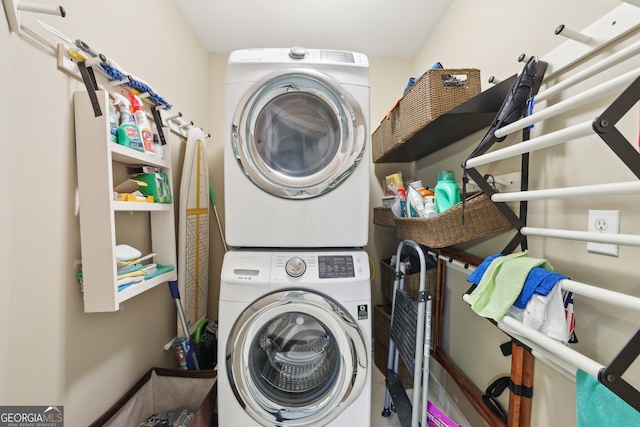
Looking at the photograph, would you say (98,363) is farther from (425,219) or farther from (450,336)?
(450,336)

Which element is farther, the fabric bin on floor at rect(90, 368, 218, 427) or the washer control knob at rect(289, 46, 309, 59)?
the fabric bin on floor at rect(90, 368, 218, 427)

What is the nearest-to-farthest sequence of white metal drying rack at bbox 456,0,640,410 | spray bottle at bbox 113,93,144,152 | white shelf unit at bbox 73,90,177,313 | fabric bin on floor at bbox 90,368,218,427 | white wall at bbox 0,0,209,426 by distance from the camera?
1. white metal drying rack at bbox 456,0,640,410
2. white wall at bbox 0,0,209,426
3. white shelf unit at bbox 73,90,177,313
4. spray bottle at bbox 113,93,144,152
5. fabric bin on floor at bbox 90,368,218,427

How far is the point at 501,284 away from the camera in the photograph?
0.84 metres

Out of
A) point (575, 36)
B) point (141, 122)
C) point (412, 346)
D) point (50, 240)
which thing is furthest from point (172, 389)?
point (575, 36)

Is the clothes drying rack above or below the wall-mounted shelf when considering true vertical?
below

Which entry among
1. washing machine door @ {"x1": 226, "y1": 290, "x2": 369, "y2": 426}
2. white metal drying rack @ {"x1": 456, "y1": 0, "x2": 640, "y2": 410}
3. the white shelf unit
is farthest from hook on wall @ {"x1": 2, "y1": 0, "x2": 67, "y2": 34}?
white metal drying rack @ {"x1": 456, "y1": 0, "x2": 640, "y2": 410}

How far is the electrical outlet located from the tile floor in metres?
1.30

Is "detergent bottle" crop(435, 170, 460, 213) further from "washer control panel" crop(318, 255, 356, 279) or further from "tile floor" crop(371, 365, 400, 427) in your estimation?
"tile floor" crop(371, 365, 400, 427)

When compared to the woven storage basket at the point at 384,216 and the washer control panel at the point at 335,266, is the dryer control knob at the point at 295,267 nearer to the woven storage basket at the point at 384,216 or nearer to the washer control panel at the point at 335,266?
the washer control panel at the point at 335,266

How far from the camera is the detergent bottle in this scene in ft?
3.97

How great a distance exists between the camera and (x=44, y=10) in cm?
82

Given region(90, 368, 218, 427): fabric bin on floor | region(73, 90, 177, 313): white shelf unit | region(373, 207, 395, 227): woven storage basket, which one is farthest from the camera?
region(373, 207, 395, 227): woven storage basket

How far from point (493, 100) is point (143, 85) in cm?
156

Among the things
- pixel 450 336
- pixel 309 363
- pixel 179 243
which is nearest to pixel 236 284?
pixel 309 363
